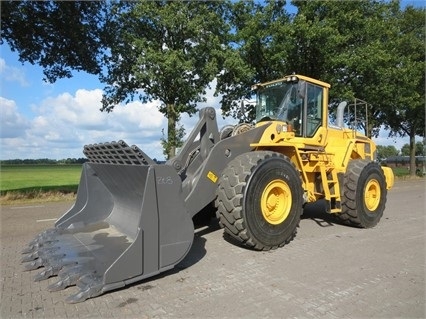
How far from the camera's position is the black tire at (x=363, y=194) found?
23.7ft

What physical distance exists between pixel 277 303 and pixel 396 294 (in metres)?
1.36

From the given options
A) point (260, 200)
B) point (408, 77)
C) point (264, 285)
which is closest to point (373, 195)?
point (260, 200)

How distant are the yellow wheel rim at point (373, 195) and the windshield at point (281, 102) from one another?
226 centimetres

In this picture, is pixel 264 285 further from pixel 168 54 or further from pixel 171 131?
pixel 168 54

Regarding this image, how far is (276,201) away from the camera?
5.87 metres

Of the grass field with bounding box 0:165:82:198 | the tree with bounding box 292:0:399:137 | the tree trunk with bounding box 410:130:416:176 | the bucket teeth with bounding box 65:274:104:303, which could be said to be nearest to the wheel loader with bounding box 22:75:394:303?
the bucket teeth with bounding box 65:274:104:303

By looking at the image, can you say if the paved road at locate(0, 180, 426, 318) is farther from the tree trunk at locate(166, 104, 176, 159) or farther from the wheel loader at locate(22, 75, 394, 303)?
the tree trunk at locate(166, 104, 176, 159)

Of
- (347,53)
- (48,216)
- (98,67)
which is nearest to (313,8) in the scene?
(347,53)

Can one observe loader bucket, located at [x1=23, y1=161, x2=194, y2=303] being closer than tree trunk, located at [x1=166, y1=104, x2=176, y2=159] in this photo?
Yes

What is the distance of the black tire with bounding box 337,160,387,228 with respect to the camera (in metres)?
7.23

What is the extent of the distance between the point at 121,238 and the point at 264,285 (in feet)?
6.93

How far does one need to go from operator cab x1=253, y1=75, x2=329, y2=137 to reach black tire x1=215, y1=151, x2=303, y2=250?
1.41 meters

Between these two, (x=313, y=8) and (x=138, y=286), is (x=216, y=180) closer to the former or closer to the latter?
(x=138, y=286)

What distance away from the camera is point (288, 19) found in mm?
18906
